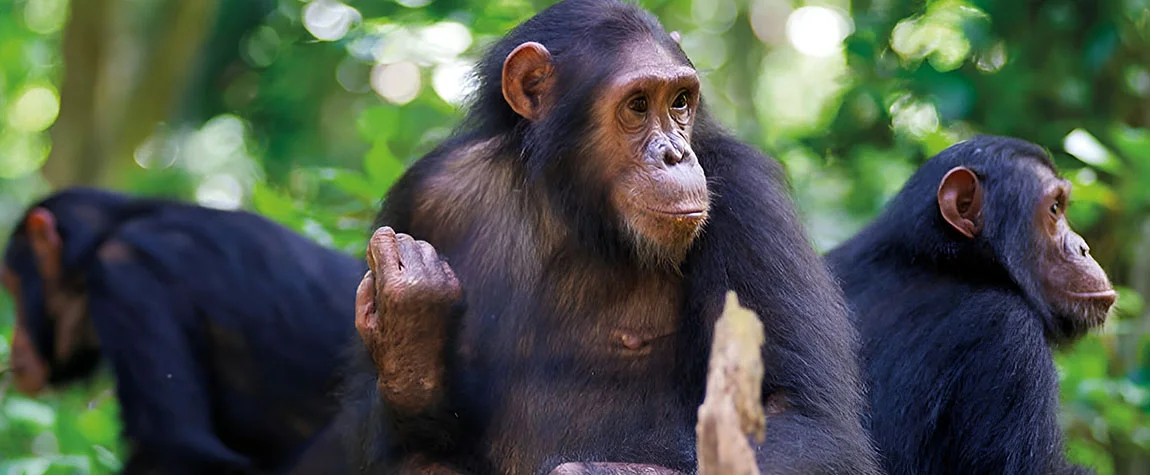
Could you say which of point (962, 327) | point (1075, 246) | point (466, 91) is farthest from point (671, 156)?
point (1075, 246)

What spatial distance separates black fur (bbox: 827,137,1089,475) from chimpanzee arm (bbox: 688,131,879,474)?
1.81ft

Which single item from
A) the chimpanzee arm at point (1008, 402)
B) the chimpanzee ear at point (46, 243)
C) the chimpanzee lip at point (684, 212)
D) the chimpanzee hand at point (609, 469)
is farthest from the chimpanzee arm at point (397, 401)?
the chimpanzee ear at point (46, 243)

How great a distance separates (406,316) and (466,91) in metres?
0.93

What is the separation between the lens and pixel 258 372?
632cm

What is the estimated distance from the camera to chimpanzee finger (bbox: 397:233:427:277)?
3.85 metres

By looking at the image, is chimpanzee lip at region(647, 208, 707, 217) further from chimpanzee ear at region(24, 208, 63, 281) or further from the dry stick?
chimpanzee ear at region(24, 208, 63, 281)

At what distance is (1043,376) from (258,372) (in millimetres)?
3780

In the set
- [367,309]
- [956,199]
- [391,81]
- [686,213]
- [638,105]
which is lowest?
[391,81]

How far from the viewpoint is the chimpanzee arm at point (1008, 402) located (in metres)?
4.17

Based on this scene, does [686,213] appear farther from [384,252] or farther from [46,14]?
[46,14]

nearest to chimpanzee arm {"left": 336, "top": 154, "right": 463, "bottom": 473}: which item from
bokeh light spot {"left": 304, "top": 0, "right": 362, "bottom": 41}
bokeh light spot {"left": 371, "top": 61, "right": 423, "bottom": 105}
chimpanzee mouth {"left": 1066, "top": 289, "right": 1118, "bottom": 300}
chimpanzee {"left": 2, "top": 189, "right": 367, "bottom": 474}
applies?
chimpanzee {"left": 2, "top": 189, "right": 367, "bottom": 474}

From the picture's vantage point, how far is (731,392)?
247 cm

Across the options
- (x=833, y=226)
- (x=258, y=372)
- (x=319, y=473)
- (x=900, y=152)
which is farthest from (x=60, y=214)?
(x=900, y=152)

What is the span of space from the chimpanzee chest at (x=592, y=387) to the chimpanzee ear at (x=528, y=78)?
650mm
